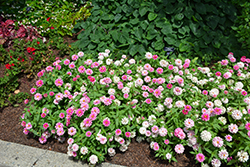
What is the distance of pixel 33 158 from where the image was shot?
2.48 m

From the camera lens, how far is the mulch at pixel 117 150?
2415 millimetres

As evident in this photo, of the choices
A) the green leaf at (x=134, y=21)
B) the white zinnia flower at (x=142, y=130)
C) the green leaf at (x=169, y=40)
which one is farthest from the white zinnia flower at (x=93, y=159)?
the green leaf at (x=134, y=21)

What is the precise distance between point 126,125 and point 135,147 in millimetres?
358

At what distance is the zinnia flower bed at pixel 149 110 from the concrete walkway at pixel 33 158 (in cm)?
15

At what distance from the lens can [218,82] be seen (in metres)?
2.85

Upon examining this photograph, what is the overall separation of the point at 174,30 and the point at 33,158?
304 cm

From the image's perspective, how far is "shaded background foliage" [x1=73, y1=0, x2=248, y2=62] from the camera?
335cm

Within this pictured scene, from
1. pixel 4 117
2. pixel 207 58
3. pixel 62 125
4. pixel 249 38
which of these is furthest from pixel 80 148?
pixel 249 38

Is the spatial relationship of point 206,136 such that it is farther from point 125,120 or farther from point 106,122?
point 106,122

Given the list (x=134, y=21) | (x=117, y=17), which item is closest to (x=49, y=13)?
(x=117, y=17)

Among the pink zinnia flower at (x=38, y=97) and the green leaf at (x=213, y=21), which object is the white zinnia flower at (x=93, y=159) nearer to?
the pink zinnia flower at (x=38, y=97)

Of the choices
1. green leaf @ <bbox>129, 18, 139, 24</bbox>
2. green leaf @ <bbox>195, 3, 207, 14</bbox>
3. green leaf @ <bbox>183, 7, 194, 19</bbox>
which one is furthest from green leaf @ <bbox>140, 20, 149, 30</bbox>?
green leaf @ <bbox>195, 3, 207, 14</bbox>

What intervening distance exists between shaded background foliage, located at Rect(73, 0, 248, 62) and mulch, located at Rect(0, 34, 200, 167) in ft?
5.34

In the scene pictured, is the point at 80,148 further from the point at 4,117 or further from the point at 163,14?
the point at 163,14
